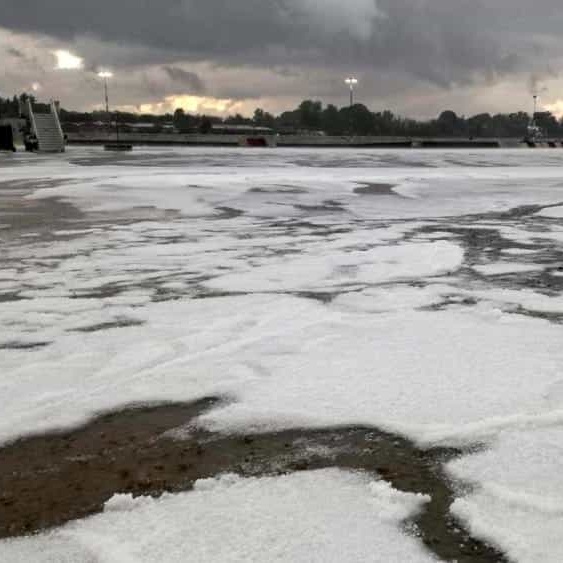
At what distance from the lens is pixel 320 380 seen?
14.2 ft

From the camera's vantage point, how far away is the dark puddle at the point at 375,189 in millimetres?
17891

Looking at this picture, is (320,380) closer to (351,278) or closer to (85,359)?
(85,359)

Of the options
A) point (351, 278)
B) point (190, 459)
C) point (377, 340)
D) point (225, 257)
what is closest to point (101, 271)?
point (225, 257)

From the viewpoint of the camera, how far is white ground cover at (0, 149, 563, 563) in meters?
2.72

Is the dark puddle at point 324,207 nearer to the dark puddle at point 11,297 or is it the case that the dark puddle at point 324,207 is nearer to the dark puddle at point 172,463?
the dark puddle at point 11,297

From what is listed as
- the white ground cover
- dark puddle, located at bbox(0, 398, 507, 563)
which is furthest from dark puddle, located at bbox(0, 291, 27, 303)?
dark puddle, located at bbox(0, 398, 507, 563)

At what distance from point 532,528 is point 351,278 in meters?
4.94

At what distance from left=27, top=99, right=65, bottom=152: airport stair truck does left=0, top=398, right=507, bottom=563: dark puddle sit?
153 feet

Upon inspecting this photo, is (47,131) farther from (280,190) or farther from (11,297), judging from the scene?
(11,297)

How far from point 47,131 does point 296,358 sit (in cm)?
4752

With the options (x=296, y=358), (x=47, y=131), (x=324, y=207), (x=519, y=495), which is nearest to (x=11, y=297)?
Answer: (x=296, y=358)

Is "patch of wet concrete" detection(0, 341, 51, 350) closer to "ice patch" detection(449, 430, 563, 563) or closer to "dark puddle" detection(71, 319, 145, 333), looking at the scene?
"dark puddle" detection(71, 319, 145, 333)

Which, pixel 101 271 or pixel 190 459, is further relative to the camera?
pixel 101 271

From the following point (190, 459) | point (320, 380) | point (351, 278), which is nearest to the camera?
point (190, 459)
